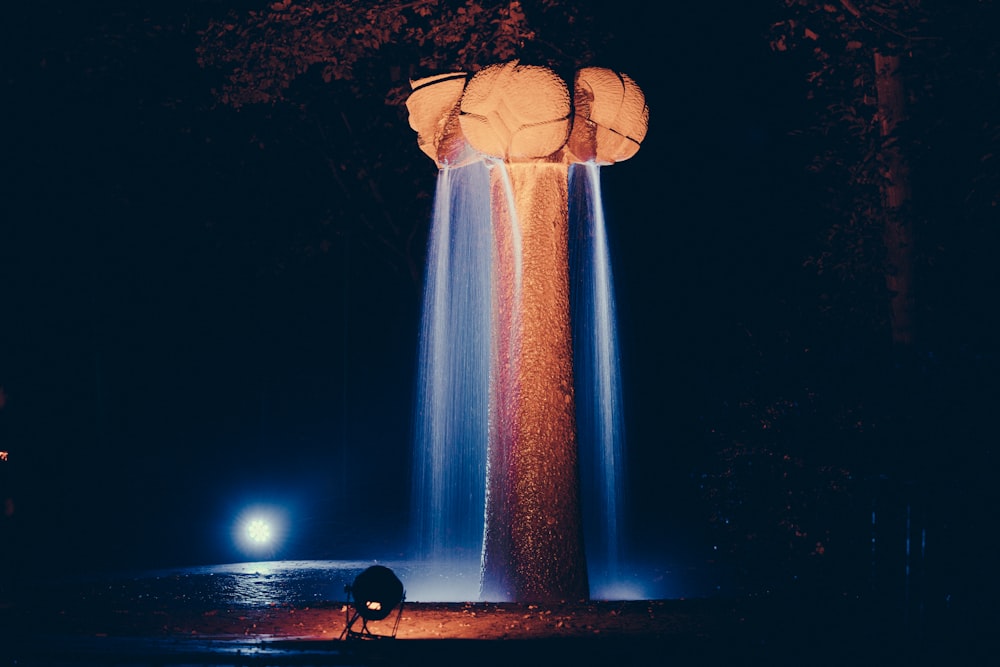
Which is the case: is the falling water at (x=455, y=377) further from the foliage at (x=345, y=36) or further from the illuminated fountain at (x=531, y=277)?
the foliage at (x=345, y=36)

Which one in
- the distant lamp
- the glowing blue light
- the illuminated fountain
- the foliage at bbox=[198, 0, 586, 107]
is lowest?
the glowing blue light

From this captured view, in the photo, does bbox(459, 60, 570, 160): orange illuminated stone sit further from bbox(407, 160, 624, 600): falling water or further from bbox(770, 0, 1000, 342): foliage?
bbox(770, 0, 1000, 342): foliage

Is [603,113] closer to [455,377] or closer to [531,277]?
[531,277]

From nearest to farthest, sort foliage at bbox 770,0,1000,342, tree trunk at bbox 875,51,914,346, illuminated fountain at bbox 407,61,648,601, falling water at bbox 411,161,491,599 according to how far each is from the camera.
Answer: illuminated fountain at bbox 407,61,648,601 < foliage at bbox 770,0,1000,342 < tree trunk at bbox 875,51,914,346 < falling water at bbox 411,161,491,599

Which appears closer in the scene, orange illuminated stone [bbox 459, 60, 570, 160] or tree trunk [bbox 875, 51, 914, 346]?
orange illuminated stone [bbox 459, 60, 570, 160]

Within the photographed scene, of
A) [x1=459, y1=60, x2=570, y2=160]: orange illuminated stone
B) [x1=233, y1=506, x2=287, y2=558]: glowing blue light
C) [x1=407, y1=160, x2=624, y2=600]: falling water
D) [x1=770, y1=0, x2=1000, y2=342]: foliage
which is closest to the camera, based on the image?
[x1=459, y1=60, x2=570, y2=160]: orange illuminated stone

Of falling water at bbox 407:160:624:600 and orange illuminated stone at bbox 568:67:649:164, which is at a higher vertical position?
orange illuminated stone at bbox 568:67:649:164

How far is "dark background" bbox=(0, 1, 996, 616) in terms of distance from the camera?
1020 centimetres

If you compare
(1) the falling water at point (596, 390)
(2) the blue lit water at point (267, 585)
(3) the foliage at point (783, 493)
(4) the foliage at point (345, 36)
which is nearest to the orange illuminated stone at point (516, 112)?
(1) the falling water at point (596, 390)

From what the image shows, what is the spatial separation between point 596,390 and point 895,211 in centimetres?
1321

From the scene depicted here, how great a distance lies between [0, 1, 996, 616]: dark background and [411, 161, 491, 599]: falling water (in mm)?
891

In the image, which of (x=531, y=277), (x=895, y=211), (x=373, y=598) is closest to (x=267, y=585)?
(x=373, y=598)

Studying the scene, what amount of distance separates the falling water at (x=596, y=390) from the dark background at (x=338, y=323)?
1.71 ft

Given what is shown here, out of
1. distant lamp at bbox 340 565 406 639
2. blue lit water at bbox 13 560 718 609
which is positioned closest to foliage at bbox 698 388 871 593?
blue lit water at bbox 13 560 718 609
